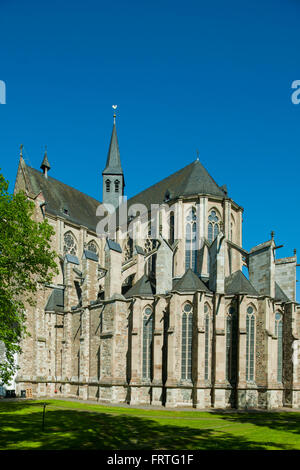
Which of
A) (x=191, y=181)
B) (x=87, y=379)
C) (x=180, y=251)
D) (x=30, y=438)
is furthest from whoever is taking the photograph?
(x=191, y=181)

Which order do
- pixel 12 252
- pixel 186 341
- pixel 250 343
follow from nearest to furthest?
pixel 12 252 → pixel 186 341 → pixel 250 343

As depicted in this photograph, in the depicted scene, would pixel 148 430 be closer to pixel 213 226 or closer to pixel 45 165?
pixel 213 226

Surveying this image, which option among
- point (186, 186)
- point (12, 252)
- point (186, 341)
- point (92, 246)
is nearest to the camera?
point (12, 252)

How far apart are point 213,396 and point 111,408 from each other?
6.49 metres

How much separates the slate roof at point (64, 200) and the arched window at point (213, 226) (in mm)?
15242

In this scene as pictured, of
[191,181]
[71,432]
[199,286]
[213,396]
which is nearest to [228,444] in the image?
[71,432]

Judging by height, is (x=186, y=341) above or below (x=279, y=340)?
above

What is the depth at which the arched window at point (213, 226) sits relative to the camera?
125 ft

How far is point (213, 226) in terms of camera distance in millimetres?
38156

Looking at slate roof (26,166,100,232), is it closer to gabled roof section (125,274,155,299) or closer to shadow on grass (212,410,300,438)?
gabled roof section (125,274,155,299)

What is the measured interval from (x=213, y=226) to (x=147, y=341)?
12.9 m

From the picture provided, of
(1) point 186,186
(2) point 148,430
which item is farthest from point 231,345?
(1) point 186,186
